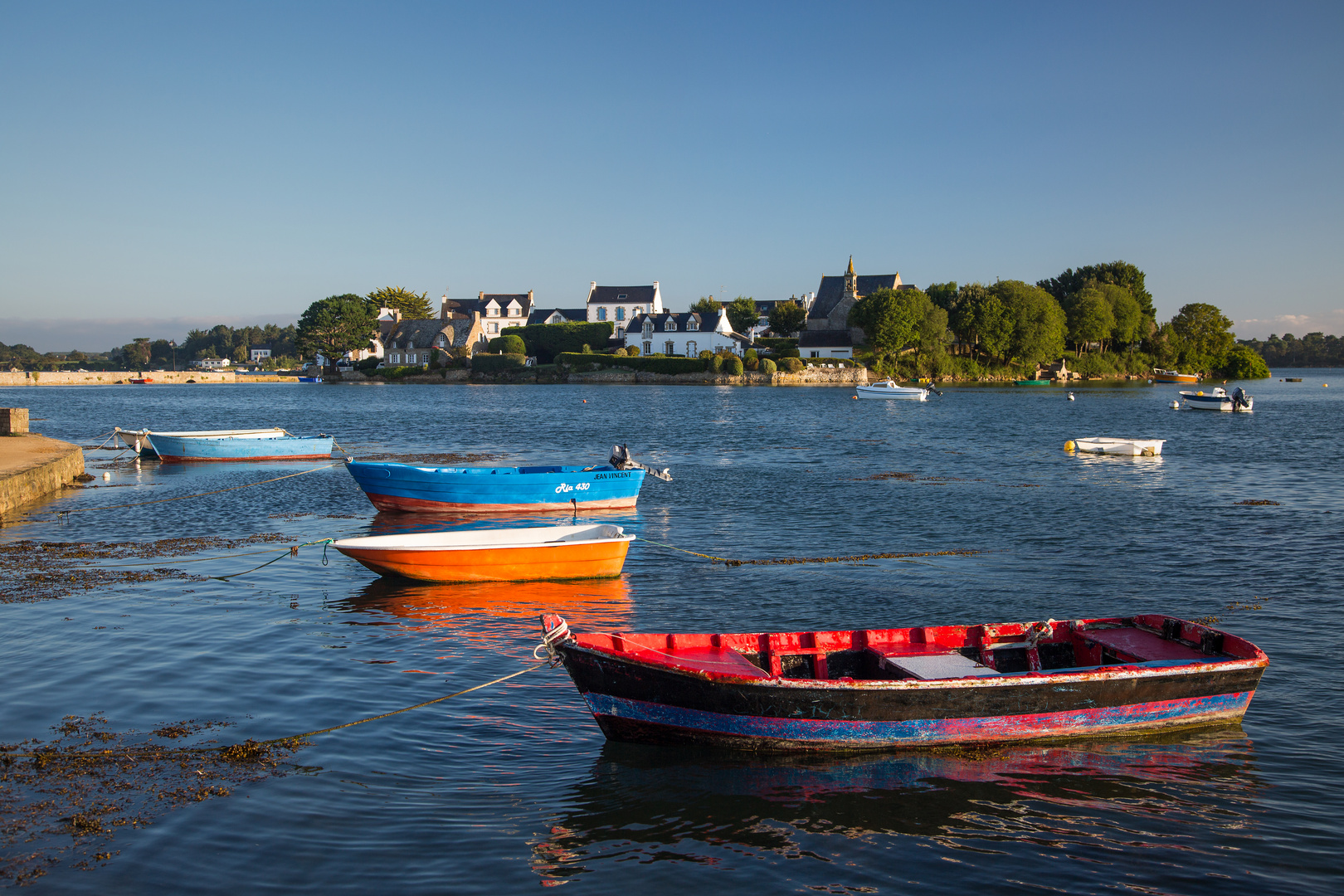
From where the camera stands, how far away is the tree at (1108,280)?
141875 millimetres

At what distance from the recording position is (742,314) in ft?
466

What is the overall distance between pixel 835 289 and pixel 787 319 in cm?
1015

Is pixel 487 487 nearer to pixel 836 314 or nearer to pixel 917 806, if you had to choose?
pixel 917 806

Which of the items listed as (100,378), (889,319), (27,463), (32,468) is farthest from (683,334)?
(100,378)

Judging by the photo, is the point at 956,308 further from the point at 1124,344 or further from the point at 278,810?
the point at 278,810

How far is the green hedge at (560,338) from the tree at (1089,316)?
220ft

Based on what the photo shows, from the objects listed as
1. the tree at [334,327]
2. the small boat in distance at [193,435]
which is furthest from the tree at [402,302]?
the small boat in distance at [193,435]

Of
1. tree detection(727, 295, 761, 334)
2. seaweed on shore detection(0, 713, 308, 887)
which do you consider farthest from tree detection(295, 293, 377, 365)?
seaweed on shore detection(0, 713, 308, 887)

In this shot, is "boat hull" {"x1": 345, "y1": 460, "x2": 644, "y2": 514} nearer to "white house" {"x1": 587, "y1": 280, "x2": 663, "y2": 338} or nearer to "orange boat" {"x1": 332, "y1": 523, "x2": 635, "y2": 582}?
"orange boat" {"x1": 332, "y1": 523, "x2": 635, "y2": 582}

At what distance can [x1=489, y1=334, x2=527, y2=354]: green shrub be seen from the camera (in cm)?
12875

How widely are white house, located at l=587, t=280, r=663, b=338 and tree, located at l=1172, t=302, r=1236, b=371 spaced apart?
278 ft

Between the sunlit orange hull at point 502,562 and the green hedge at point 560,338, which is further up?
the green hedge at point 560,338

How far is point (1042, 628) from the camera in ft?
36.2

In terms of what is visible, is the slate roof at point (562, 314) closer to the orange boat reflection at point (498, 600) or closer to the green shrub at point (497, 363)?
the green shrub at point (497, 363)
